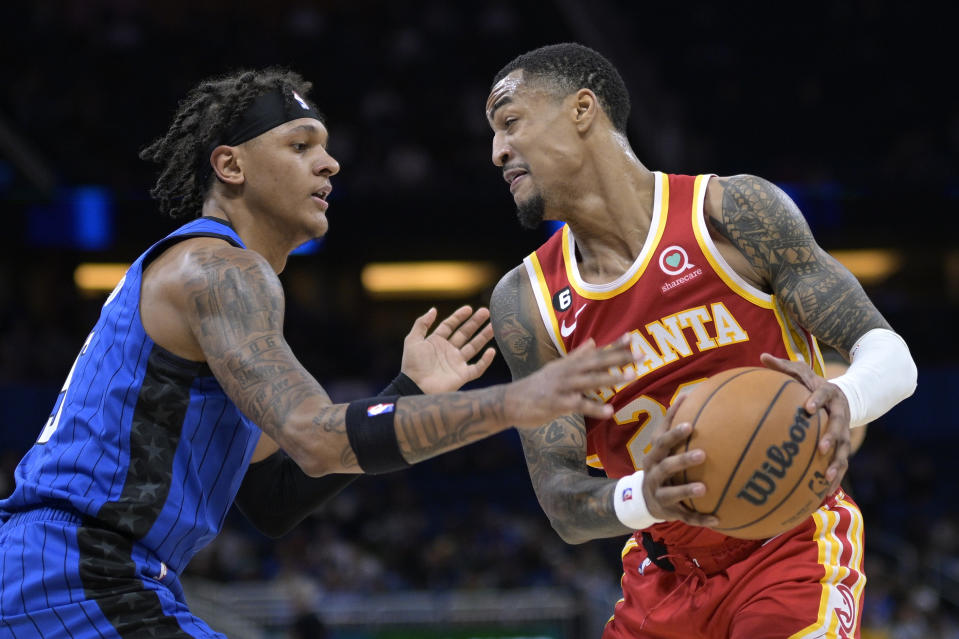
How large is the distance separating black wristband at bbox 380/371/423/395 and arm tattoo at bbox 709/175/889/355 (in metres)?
1.17

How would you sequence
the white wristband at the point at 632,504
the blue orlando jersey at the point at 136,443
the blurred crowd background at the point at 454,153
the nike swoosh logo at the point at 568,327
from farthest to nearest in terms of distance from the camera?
the blurred crowd background at the point at 454,153 < the nike swoosh logo at the point at 568,327 < the white wristband at the point at 632,504 < the blue orlando jersey at the point at 136,443

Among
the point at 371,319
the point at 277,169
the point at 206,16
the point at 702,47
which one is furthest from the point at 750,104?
the point at 277,169

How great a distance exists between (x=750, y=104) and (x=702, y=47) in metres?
1.34

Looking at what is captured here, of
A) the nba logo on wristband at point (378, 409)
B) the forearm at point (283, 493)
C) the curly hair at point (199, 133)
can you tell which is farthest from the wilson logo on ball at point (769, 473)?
the curly hair at point (199, 133)

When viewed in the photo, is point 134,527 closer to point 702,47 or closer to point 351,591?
point 351,591

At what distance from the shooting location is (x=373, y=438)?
2885mm

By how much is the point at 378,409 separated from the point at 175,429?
23.5 inches

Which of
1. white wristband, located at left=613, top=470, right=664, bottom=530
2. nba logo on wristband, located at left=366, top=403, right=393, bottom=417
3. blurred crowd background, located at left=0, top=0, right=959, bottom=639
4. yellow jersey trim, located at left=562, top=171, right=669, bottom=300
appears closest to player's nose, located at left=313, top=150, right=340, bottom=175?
yellow jersey trim, located at left=562, top=171, right=669, bottom=300

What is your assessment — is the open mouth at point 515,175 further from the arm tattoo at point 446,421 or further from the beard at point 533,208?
the arm tattoo at point 446,421

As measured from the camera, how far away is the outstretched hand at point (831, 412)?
10.2ft

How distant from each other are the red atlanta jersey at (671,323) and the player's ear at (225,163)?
48.3 inches

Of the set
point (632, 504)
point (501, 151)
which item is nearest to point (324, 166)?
point (501, 151)

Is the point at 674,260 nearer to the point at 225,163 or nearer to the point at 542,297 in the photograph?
the point at 542,297

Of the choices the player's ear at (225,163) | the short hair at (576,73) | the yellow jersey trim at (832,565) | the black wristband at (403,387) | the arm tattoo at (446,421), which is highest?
the player's ear at (225,163)
